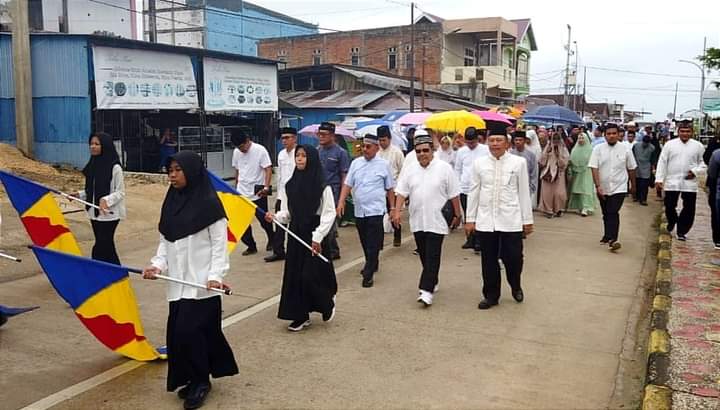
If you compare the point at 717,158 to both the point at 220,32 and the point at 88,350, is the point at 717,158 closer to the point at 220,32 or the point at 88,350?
the point at 88,350

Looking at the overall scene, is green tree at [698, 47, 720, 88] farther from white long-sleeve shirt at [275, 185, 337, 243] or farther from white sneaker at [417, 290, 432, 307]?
white long-sleeve shirt at [275, 185, 337, 243]

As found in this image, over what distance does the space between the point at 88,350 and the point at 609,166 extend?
6.89 meters

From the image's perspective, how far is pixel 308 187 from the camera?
19.1 ft

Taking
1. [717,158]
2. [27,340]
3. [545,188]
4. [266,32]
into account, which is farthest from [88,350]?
[266,32]

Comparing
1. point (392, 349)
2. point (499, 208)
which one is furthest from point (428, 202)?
point (392, 349)

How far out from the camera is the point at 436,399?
4.28 metres

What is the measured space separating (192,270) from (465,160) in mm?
6033

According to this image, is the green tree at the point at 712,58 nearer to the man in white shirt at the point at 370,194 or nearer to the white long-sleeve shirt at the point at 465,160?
the white long-sleeve shirt at the point at 465,160

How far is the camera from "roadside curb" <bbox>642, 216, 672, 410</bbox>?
13.5 feet

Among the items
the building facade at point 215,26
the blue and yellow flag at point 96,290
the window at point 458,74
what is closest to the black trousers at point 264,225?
the blue and yellow flag at point 96,290

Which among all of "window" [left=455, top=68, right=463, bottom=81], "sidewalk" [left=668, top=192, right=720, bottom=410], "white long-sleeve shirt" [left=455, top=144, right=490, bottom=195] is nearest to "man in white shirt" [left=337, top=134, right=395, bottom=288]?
"white long-sleeve shirt" [left=455, top=144, right=490, bottom=195]

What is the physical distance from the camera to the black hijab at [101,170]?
21.6 feet

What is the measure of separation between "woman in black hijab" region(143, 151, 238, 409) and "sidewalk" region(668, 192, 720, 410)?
9.40 ft

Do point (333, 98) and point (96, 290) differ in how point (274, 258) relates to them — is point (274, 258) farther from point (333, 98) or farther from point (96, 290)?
point (333, 98)
